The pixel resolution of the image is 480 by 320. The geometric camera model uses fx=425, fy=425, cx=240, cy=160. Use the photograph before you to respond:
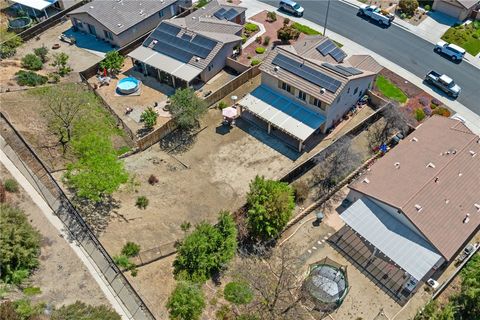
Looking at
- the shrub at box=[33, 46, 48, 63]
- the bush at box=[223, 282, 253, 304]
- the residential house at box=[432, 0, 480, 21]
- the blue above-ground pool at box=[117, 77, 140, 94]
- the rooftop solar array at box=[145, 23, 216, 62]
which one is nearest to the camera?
the bush at box=[223, 282, 253, 304]

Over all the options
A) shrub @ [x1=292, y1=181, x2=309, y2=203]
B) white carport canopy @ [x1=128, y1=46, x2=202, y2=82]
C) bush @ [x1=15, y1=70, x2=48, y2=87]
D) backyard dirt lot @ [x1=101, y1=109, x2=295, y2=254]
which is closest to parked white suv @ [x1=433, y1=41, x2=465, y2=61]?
backyard dirt lot @ [x1=101, y1=109, x2=295, y2=254]

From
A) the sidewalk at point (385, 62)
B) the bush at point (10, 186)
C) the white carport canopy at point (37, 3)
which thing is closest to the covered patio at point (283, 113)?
the sidewalk at point (385, 62)

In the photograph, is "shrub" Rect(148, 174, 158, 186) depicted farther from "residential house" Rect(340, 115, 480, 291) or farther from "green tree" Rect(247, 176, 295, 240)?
"residential house" Rect(340, 115, 480, 291)

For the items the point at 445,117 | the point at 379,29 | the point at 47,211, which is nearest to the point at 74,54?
the point at 47,211

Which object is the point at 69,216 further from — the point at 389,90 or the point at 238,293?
the point at 389,90

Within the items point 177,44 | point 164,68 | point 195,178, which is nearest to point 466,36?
point 177,44

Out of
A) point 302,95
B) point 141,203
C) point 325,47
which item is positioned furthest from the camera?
point 325,47

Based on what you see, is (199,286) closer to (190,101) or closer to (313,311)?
(313,311)
